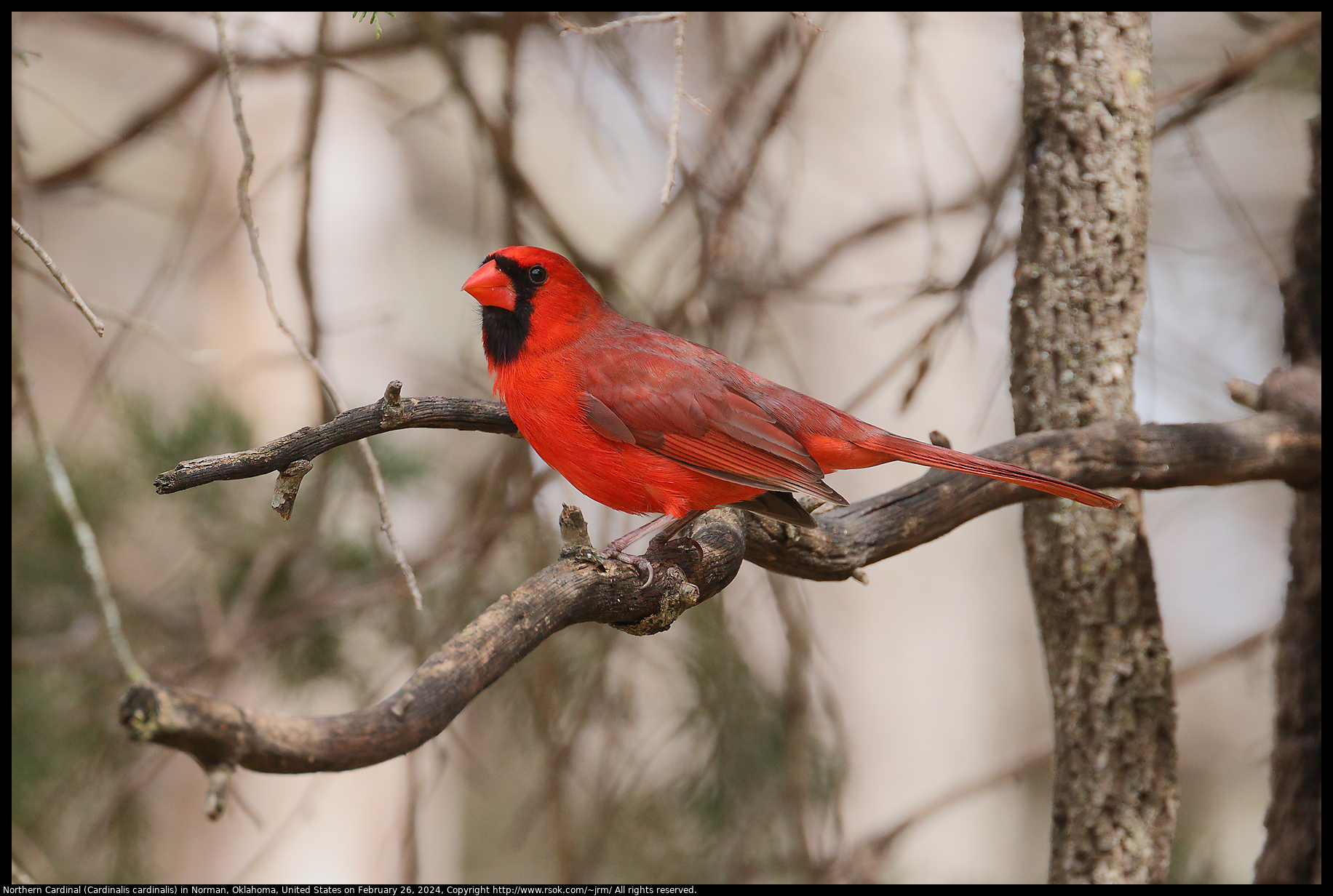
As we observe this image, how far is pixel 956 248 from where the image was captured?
229 inches

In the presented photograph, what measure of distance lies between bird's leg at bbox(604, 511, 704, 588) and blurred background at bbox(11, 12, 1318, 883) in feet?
2.12

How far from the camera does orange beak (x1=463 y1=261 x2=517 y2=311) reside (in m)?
2.12

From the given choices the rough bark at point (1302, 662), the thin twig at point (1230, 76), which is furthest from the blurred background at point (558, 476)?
the rough bark at point (1302, 662)

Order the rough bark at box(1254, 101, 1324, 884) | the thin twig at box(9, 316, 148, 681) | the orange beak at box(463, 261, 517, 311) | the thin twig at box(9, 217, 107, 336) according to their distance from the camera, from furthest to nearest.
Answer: the rough bark at box(1254, 101, 1324, 884) < the orange beak at box(463, 261, 517, 311) < the thin twig at box(9, 316, 148, 681) < the thin twig at box(9, 217, 107, 336)

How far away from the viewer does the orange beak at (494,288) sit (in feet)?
6.96

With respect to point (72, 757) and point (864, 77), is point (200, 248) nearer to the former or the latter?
point (72, 757)

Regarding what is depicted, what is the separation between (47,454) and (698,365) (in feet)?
4.22

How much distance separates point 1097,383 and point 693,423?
1.20 m

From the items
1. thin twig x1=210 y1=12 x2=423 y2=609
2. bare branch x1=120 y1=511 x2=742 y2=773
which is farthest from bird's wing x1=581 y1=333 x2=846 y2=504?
thin twig x1=210 y1=12 x2=423 y2=609

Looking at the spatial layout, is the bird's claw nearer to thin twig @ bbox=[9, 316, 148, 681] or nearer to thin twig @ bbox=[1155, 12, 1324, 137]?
thin twig @ bbox=[9, 316, 148, 681]

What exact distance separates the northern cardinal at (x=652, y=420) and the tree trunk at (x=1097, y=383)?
63 centimetres

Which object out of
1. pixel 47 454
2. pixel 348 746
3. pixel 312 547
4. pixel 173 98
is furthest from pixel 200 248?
pixel 348 746

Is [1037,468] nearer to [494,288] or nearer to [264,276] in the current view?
[494,288]

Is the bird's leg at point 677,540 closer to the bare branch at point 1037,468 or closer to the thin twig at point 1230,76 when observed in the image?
the bare branch at point 1037,468
